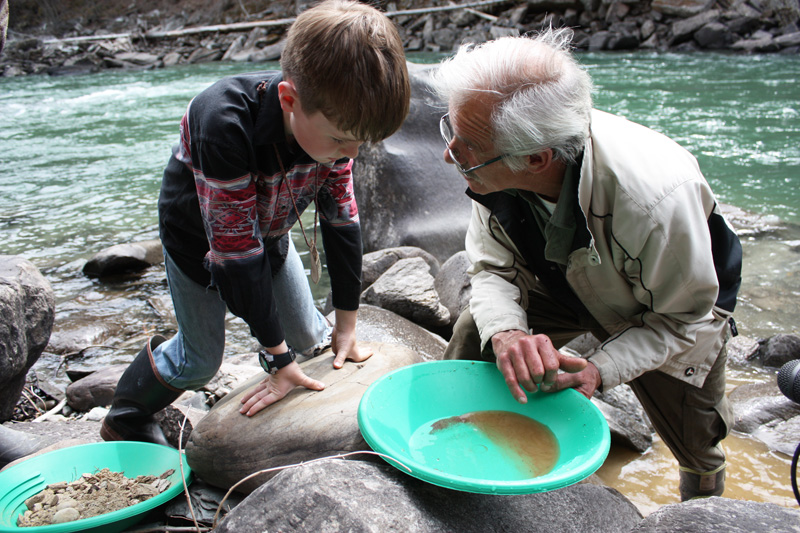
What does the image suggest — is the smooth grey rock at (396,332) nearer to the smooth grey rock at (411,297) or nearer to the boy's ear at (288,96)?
the smooth grey rock at (411,297)

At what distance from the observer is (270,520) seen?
141 cm

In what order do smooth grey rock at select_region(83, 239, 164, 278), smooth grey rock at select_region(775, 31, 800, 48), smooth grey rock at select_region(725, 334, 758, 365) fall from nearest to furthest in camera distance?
smooth grey rock at select_region(725, 334, 758, 365), smooth grey rock at select_region(83, 239, 164, 278), smooth grey rock at select_region(775, 31, 800, 48)

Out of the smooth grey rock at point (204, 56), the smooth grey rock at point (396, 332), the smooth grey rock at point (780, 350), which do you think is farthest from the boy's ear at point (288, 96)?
the smooth grey rock at point (204, 56)

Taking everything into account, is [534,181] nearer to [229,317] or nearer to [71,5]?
[229,317]

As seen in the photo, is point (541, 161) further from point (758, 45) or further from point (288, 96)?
point (758, 45)

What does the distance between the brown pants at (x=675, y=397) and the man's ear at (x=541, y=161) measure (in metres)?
0.58

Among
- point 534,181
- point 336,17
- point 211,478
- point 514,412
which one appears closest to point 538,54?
point 534,181

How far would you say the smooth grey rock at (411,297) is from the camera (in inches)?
134

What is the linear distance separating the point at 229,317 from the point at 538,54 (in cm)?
301

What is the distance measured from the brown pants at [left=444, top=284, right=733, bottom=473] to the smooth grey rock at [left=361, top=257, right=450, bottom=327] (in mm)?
1099

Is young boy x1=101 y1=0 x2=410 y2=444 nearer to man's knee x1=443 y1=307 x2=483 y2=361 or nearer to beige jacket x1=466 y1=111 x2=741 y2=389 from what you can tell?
man's knee x1=443 y1=307 x2=483 y2=361

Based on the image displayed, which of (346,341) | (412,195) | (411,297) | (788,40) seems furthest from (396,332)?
(788,40)

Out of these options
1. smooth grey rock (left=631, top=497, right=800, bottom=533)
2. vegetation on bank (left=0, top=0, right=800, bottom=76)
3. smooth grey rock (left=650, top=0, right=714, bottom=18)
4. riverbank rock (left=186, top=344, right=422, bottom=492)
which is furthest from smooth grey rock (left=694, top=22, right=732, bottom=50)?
smooth grey rock (left=631, top=497, right=800, bottom=533)

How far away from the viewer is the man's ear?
1.84m
